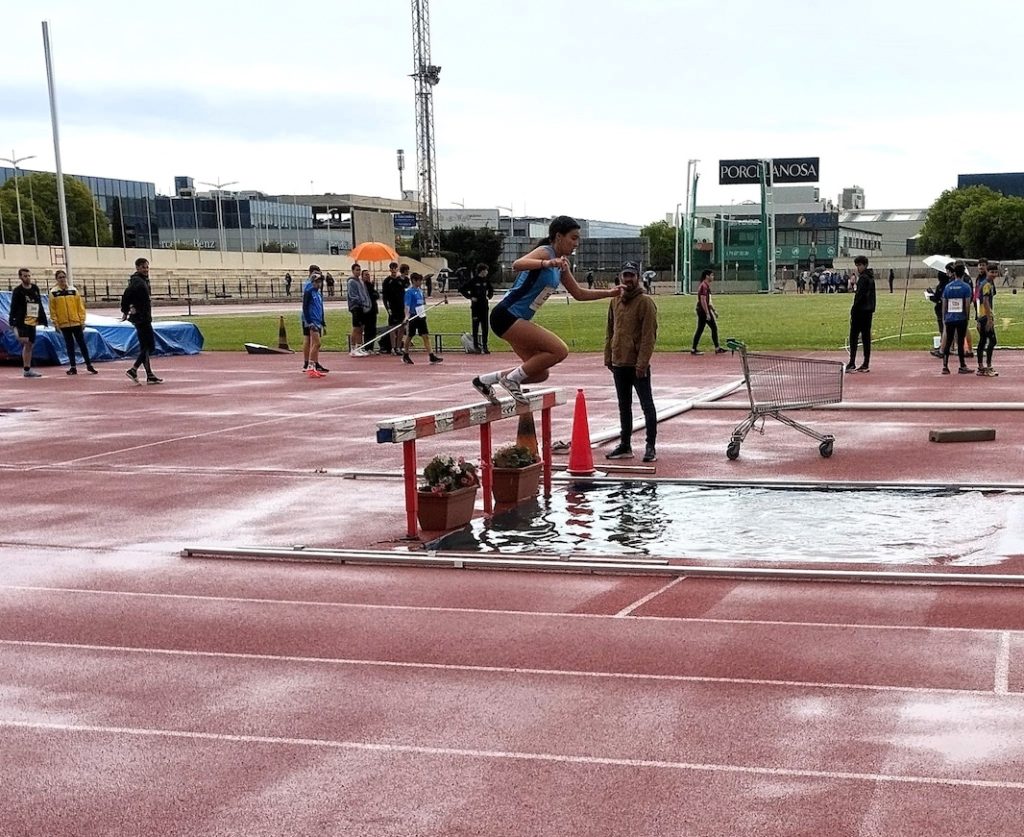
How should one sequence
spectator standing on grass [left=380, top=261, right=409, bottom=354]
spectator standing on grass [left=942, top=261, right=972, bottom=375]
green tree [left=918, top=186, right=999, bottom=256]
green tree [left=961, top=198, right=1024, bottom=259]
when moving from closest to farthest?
spectator standing on grass [left=942, top=261, right=972, bottom=375] < spectator standing on grass [left=380, top=261, right=409, bottom=354] < green tree [left=961, top=198, right=1024, bottom=259] < green tree [left=918, top=186, right=999, bottom=256]

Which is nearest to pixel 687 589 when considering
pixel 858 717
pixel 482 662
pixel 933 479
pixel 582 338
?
pixel 482 662

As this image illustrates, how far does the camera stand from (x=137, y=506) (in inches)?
433

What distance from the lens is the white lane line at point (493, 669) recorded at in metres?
5.70

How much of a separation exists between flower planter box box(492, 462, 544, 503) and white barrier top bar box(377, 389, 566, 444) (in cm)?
47

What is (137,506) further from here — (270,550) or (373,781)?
(373,781)

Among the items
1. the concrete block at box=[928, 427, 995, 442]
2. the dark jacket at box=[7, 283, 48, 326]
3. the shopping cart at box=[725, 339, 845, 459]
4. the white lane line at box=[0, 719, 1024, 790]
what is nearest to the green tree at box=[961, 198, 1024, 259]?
A: the dark jacket at box=[7, 283, 48, 326]

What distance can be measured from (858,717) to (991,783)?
78cm

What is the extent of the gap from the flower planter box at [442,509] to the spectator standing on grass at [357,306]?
1909cm

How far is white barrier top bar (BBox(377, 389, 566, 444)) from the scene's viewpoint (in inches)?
341

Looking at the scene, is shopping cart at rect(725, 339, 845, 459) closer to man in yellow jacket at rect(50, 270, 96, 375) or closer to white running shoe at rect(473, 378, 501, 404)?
white running shoe at rect(473, 378, 501, 404)

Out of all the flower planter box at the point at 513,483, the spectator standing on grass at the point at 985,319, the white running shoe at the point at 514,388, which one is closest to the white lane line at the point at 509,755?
the flower planter box at the point at 513,483

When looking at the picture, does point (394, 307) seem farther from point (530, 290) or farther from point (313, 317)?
point (530, 290)

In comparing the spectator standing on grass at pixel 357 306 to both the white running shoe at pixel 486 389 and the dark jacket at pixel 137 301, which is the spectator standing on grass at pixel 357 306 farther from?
the white running shoe at pixel 486 389

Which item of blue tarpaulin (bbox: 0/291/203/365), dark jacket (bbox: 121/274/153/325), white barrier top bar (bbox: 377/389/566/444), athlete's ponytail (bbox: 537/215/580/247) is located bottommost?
blue tarpaulin (bbox: 0/291/203/365)
